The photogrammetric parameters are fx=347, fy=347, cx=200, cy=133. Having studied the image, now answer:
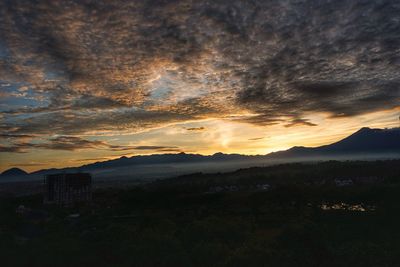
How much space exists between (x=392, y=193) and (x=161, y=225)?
21087mm

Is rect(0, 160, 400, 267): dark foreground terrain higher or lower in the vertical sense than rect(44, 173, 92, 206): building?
lower

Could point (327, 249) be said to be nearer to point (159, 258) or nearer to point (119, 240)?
point (159, 258)

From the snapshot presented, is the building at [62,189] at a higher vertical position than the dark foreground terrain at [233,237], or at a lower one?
higher

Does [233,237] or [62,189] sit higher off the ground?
[62,189]

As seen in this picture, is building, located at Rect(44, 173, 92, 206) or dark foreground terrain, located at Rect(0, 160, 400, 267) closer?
dark foreground terrain, located at Rect(0, 160, 400, 267)

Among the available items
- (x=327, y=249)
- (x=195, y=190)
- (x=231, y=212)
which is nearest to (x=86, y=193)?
(x=195, y=190)

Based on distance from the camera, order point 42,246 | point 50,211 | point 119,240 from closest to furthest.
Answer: point 42,246
point 119,240
point 50,211

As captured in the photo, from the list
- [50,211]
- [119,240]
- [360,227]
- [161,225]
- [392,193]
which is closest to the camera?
[119,240]

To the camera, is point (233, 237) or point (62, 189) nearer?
point (233, 237)

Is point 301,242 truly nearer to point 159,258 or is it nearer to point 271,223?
point 159,258

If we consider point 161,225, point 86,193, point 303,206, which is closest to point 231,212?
point 303,206

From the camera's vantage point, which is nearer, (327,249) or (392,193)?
(327,249)

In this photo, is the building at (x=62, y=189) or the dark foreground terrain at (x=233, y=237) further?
the building at (x=62, y=189)

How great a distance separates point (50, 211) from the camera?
124 feet
